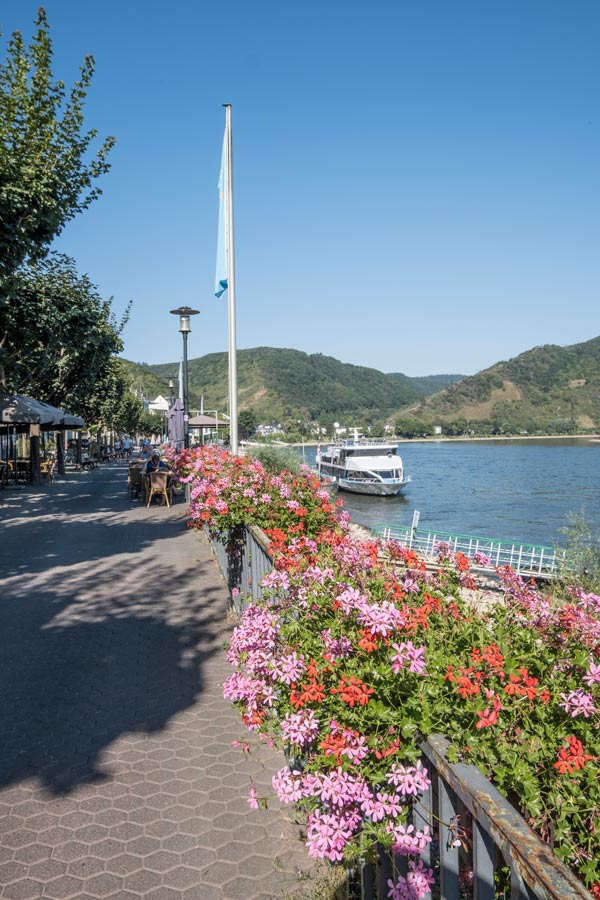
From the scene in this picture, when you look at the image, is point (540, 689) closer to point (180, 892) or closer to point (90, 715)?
point (180, 892)

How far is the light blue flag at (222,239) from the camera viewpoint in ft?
36.8

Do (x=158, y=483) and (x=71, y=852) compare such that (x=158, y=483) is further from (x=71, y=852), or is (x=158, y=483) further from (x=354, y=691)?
(x=354, y=691)

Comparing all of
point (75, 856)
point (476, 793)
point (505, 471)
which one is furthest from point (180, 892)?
point (505, 471)

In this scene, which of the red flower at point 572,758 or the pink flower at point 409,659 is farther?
the pink flower at point 409,659

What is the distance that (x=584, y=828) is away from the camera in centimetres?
149

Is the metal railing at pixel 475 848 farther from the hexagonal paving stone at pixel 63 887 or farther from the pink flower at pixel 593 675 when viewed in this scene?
the hexagonal paving stone at pixel 63 887

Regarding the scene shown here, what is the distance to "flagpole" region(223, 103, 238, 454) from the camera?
10.6 meters

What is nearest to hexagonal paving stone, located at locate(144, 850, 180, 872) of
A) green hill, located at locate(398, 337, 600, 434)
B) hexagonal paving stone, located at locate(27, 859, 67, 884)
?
hexagonal paving stone, located at locate(27, 859, 67, 884)

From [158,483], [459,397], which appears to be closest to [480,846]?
[158,483]

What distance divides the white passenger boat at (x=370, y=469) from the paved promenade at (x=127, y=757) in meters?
45.7

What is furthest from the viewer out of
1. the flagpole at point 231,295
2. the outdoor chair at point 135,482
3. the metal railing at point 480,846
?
the outdoor chair at point 135,482

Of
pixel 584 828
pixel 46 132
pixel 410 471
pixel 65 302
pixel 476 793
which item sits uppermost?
pixel 46 132

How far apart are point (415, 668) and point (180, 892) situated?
65.9 inches

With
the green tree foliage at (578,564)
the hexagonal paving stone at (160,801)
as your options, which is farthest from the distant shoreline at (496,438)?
the hexagonal paving stone at (160,801)
